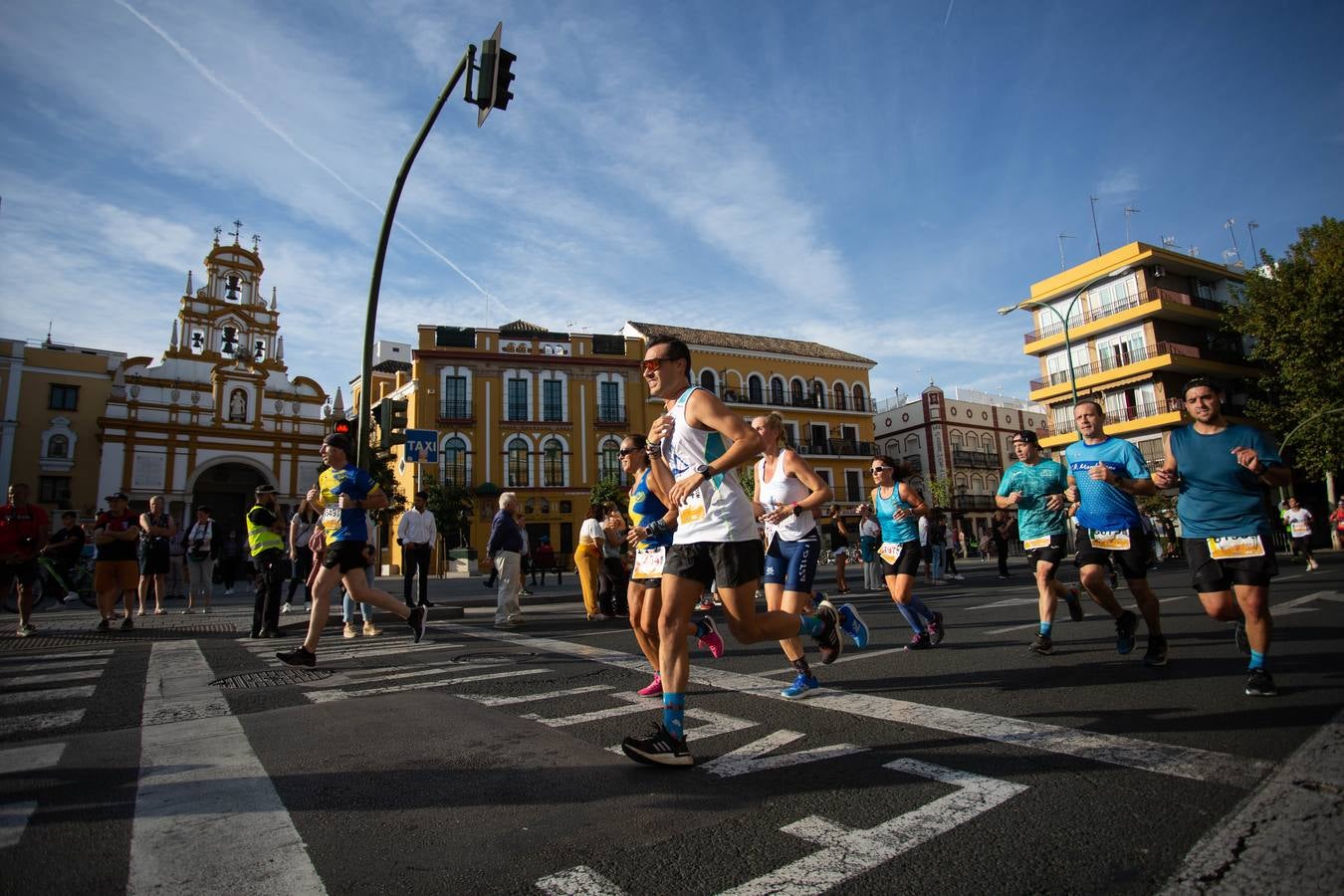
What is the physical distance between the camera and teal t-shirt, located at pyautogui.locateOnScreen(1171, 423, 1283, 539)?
4270mm

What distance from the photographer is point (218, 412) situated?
41.9 m

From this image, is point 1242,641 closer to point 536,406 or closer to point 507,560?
point 507,560

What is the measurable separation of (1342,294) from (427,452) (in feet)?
127

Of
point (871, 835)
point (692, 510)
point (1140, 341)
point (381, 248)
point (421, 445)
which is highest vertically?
point (1140, 341)

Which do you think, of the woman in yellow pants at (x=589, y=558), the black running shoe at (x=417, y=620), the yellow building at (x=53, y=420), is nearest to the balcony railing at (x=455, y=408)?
the yellow building at (x=53, y=420)

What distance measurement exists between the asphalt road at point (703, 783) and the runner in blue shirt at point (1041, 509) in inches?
24.1

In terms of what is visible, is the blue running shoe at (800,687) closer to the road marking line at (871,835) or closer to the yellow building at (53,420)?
the road marking line at (871,835)

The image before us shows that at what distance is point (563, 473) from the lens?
1561 inches

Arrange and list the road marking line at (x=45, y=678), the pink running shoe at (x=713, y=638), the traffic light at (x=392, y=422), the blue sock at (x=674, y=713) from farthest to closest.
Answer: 1. the traffic light at (x=392, y=422)
2. the pink running shoe at (x=713, y=638)
3. the road marking line at (x=45, y=678)
4. the blue sock at (x=674, y=713)

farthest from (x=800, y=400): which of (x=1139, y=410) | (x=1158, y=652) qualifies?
(x=1158, y=652)

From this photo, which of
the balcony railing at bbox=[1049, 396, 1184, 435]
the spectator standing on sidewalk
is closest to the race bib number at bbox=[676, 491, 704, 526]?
the spectator standing on sidewalk

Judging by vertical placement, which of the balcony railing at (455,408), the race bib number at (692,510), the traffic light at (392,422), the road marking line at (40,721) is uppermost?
the balcony railing at (455,408)

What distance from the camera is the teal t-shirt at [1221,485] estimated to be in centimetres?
427

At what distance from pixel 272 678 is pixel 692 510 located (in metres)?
3.99
